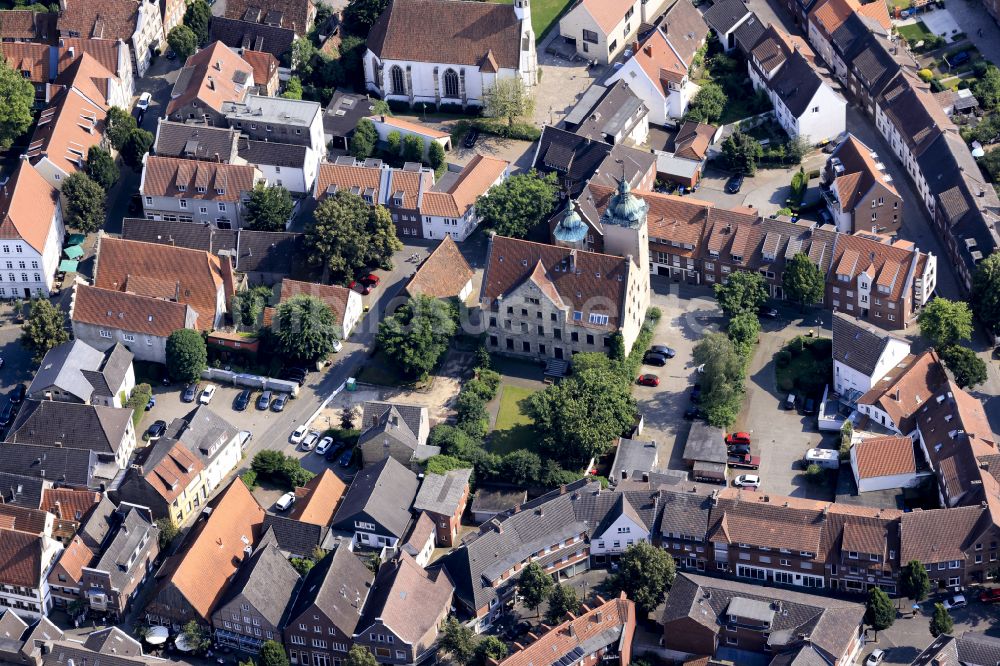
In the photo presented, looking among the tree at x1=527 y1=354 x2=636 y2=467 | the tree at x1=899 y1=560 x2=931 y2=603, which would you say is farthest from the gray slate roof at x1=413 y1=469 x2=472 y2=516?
the tree at x1=899 y1=560 x2=931 y2=603

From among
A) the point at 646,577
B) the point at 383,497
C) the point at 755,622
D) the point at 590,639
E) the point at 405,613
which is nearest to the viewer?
the point at 755,622

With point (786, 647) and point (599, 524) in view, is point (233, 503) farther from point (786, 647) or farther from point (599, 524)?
point (786, 647)

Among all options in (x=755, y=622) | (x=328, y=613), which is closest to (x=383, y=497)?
(x=328, y=613)

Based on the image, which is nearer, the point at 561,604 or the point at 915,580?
the point at 915,580

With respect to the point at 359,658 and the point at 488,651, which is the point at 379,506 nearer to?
the point at 359,658

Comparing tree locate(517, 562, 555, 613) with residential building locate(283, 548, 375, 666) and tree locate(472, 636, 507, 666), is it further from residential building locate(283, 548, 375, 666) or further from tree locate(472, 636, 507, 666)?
residential building locate(283, 548, 375, 666)

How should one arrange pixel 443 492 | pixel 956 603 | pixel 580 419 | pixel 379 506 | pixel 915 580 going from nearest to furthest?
pixel 915 580
pixel 956 603
pixel 379 506
pixel 443 492
pixel 580 419

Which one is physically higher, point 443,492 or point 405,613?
point 443,492

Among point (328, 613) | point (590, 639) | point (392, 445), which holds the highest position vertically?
point (392, 445)
